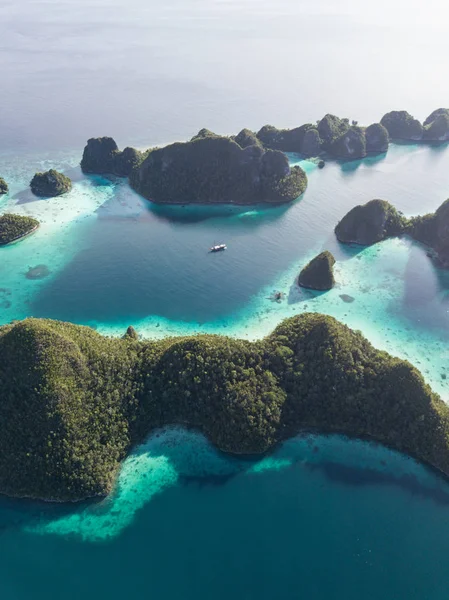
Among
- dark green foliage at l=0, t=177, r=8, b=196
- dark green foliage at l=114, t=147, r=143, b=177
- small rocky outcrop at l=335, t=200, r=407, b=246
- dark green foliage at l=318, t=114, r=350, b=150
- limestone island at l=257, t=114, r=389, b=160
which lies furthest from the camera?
dark green foliage at l=318, t=114, r=350, b=150

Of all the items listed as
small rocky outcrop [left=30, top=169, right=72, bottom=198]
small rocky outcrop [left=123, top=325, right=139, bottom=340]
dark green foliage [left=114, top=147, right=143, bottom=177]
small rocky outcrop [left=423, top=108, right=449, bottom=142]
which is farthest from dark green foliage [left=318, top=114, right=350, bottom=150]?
small rocky outcrop [left=123, top=325, right=139, bottom=340]

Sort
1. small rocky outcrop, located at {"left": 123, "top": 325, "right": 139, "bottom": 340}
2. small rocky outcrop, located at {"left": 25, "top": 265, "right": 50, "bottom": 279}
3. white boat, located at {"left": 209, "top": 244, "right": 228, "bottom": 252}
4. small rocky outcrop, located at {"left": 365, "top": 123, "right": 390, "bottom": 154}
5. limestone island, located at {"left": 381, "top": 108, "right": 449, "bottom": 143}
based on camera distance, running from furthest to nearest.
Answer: limestone island, located at {"left": 381, "top": 108, "right": 449, "bottom": 143} → small rocky outcrop, located at {"left": 365, "top": 123, "right": 390, "bottom": 154} → white boat, located at {"left": 209, "top": 244, "right": 228, "bottom": 252} → small rocky outcrop, located at {"left": 25, "top": 265, "right": 50, "bottom": 279} → small rocky outcrop, located at {"left": 123, "top": 325, "right": 139, "bottom": 340}

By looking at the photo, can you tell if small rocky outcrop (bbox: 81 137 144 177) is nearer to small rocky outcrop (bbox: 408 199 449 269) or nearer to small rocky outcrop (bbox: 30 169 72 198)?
small rocky outcrop (bbox: 30 169 72 198)

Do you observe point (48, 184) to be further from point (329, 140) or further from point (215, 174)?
point (329, 140)

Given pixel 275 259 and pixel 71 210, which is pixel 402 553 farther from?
pixel 71 210

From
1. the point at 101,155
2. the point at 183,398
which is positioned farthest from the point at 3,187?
the point at 183,398

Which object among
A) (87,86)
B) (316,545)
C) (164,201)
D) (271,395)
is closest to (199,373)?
(271,395)
